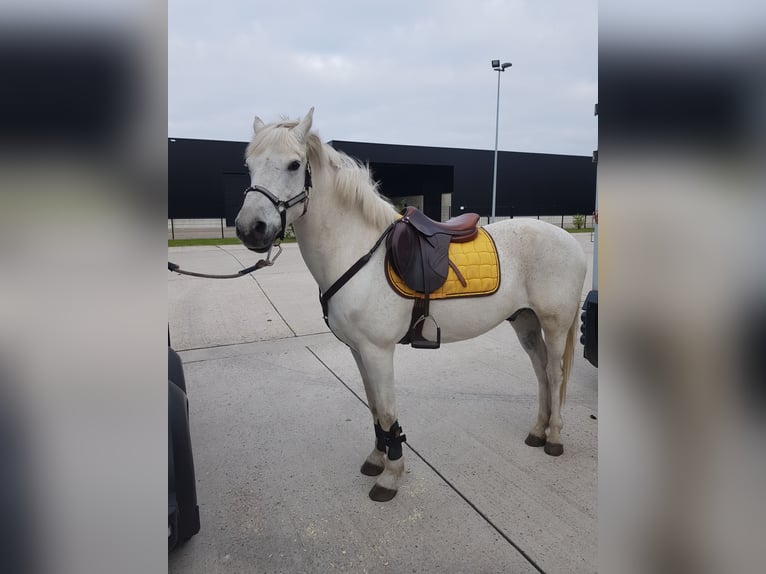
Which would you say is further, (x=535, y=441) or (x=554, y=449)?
(x=535, y=441)

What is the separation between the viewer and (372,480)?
2.46 meters

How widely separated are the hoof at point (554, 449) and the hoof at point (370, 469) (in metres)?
1.09

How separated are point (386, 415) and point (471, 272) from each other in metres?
0.93

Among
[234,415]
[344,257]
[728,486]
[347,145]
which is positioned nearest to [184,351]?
[234,415]

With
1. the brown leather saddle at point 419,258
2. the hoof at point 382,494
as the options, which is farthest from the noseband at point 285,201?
the hoof at point 382,494

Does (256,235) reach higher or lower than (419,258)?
higher

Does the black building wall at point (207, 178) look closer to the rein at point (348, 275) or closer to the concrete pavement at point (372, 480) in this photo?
the concrete pavement at point (372, 480)

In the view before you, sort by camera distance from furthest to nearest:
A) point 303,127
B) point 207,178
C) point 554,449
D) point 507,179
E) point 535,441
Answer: point 507,179
point 207,178
point 535,441
point 554,449
point 303,127

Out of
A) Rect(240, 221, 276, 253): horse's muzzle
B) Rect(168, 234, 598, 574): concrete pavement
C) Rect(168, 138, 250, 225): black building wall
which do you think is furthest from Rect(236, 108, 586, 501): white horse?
Rect(168, 138, 250, 225): black building wall

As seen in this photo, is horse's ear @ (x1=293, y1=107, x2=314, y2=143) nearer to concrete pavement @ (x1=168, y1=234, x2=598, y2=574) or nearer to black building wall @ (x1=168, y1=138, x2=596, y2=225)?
concrete pavement @ (x1=168, y1=234, x2=598, y2=574)

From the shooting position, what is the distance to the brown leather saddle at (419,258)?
7.19 ft

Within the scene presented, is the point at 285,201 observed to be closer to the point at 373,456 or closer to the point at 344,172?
the point at 344,172

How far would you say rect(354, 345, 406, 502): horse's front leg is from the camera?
2.21 metres

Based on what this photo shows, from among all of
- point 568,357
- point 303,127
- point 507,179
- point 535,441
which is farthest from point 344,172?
point 507,179
